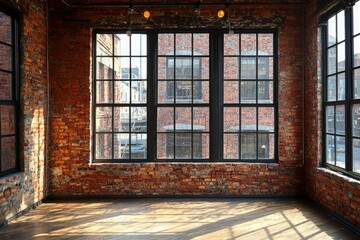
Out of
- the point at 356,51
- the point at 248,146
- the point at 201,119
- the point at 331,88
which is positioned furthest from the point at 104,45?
the point at 356,51

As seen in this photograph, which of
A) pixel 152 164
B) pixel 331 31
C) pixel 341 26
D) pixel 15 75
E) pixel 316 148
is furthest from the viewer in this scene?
pixel 152 164

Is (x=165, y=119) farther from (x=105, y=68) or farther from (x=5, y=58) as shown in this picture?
(x=5, y=58)

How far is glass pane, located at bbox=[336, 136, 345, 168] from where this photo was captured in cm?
435

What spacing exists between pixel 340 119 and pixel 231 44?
229 centimetres

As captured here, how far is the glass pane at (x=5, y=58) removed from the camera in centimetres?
423

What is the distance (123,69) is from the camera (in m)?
5.50

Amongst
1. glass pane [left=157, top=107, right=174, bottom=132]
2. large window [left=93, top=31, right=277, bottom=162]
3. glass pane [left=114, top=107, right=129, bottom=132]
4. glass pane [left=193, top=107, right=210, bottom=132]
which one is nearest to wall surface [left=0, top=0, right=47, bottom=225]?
large window [left=93, top=31, right=277, bottom=162]

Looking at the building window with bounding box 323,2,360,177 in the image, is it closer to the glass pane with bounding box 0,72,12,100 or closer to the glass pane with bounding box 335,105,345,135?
the glass pane with bounding box 335,105,345,135

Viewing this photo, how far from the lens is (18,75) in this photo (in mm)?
4559

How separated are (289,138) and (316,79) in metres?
1.16

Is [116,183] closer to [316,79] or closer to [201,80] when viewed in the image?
[201,80]

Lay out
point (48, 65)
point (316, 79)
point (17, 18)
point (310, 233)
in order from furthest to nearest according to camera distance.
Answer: point (48, 65)
point (316, 79)
point (17, 18)
point (310, 233)

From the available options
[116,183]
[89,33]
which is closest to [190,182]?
[116,183]

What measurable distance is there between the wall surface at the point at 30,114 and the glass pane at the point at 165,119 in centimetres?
206
